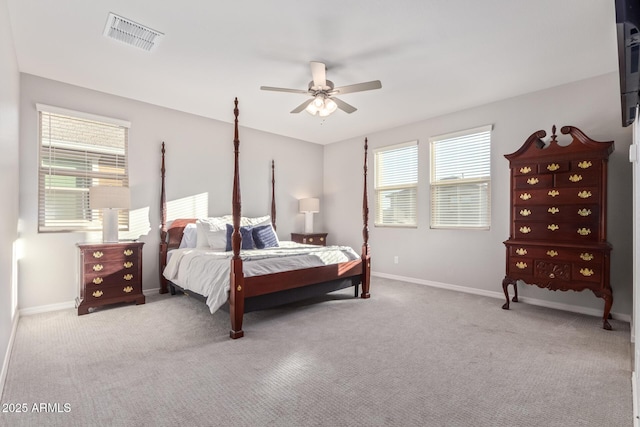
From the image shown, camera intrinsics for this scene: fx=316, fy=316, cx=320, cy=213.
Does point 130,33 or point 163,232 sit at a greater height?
point 130,33

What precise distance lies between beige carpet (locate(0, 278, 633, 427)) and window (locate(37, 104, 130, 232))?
112 centimetres

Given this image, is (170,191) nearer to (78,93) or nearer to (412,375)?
(78,93)

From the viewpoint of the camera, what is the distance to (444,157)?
15.8 feet

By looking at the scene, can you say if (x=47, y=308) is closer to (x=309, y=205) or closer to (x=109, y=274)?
(x=109, y=274)

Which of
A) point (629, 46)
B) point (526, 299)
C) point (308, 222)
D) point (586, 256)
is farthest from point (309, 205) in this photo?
point (629, 46)

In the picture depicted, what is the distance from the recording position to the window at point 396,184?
17.2 feet

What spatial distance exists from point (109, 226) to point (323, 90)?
2.89m

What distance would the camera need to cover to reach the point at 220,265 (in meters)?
3.13

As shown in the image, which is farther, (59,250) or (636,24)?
(59,250)

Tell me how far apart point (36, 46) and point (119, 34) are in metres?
0.93

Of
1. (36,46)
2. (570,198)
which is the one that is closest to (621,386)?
(570,198)

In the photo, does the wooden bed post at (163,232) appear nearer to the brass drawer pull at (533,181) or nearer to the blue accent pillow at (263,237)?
the blue accent pillow at (263,237)

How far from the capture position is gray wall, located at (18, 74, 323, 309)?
3.49m

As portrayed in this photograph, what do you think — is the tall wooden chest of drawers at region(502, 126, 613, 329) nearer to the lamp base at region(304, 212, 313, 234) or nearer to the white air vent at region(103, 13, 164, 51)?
the lamp base at region(304, 212, 313, 234)
